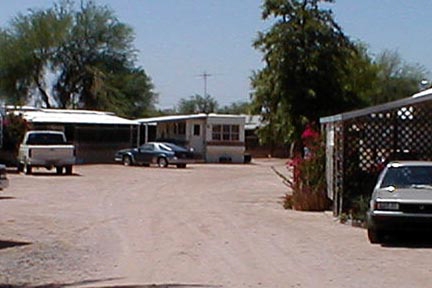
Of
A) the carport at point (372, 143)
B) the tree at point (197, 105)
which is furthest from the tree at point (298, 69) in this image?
the tree at point (197, 105)

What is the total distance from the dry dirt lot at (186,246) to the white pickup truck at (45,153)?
11.7m

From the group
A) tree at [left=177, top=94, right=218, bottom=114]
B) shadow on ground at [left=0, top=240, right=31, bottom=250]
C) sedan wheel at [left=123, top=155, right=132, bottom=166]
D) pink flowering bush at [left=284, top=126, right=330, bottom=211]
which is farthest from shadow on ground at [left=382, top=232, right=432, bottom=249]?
tree at [left=177, top=94, right=218, bottom=114]

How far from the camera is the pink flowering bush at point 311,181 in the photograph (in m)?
26.6

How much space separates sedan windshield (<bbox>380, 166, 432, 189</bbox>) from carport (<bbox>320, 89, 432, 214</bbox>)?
4.20 meters

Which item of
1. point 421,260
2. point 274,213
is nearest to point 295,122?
point 274,213

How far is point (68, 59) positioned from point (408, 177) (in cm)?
5895

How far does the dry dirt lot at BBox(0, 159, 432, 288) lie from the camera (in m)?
14.1

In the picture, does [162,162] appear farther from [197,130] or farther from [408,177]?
[408,177]

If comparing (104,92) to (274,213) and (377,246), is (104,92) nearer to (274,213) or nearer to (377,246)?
(274,213)

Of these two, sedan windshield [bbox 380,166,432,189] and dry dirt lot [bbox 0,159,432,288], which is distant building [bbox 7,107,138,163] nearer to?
dry dirt lot [bbox 0,159,432,288]

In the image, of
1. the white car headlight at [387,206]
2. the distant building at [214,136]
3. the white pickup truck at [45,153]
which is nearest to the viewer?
the white car headlight at [387,206]

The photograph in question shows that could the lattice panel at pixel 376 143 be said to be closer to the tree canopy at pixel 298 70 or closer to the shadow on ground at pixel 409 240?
the shadow on ground at pixel 409 240

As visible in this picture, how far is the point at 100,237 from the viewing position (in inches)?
779

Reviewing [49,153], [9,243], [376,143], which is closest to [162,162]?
[49,153]
